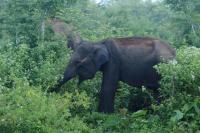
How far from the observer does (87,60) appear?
10.2 meters

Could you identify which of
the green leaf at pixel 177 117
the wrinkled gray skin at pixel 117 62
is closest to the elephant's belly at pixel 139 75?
the wrinkled gray skin at pixel 117 62

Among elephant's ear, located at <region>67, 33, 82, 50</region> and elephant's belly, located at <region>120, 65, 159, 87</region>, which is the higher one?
elephant's ear, located at <region>67, 33, 82, 50</region>

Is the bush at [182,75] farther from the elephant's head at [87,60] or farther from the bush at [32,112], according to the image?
the elephant's head at [87,60]

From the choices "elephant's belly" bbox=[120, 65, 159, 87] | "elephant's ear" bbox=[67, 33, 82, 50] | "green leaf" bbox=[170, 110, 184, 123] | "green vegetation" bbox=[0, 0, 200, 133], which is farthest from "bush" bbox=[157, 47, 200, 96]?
"elephant's ear" bbox=[67, 33, 82, 50]

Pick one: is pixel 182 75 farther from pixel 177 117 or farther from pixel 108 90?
pixel 108 90

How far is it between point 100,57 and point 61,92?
3.39ft

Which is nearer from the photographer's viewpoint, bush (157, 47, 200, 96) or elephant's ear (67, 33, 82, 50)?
bush (157, 47, 200, 96)

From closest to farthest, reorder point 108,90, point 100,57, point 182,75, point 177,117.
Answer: point 177,117
point 182,75
point 108,90
point 100,57

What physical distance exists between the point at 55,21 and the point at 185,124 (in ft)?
17.6

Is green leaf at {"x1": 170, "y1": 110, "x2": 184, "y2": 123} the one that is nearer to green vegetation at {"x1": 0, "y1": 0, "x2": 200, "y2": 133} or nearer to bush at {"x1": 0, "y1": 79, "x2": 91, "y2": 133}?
green vegetation at {"x1": 0, "y1": 0, "x2": 200, "y2": 133}

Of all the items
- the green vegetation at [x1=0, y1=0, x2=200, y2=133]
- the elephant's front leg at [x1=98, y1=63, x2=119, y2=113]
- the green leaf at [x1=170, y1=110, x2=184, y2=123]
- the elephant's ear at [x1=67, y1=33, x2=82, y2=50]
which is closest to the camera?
the green vegetation at [x1=0, y1=0, x2=200, y2=133]

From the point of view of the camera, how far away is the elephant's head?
10039 mm

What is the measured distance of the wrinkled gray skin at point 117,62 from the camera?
10.0 meters

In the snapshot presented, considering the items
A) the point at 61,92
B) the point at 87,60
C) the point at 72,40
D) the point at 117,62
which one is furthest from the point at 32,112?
the point at 72,40
